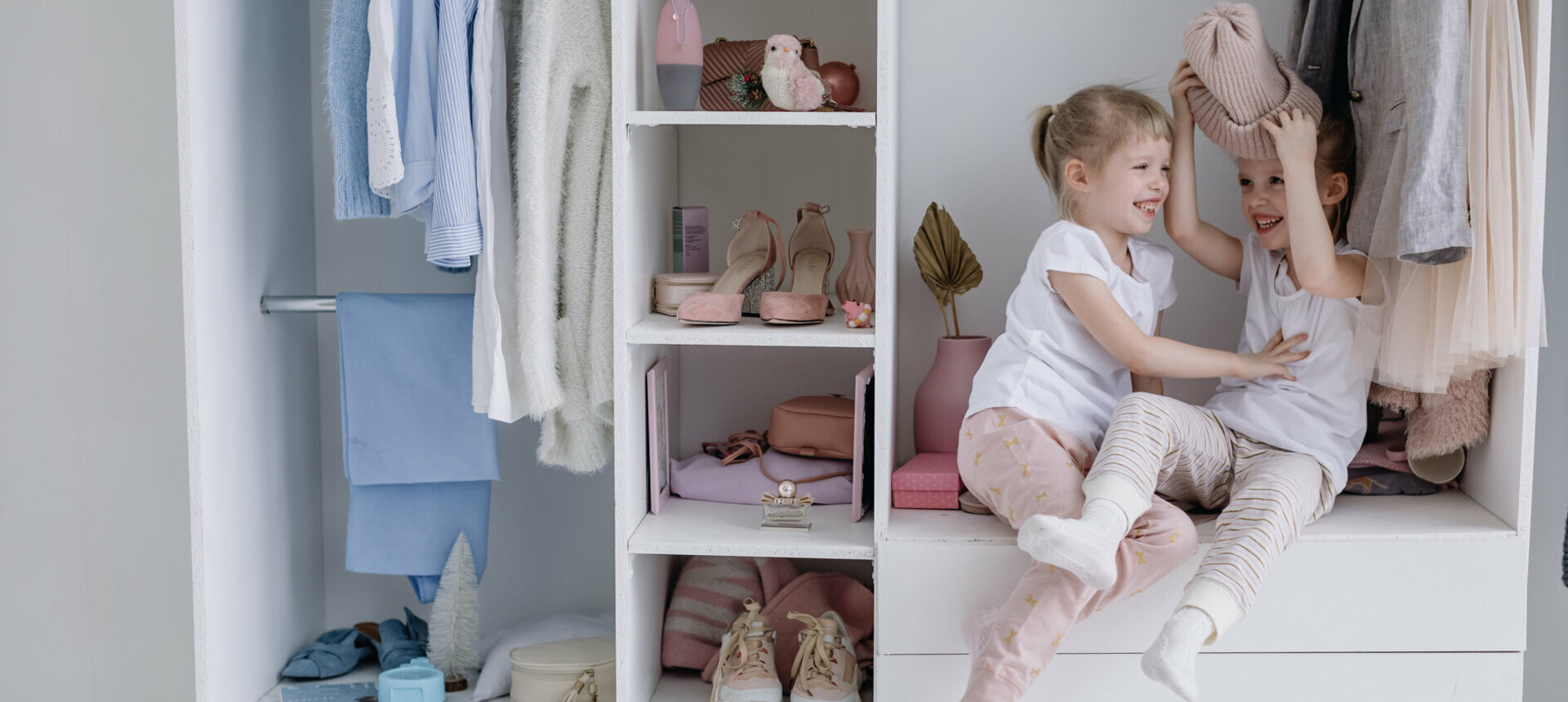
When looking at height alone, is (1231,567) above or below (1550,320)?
below

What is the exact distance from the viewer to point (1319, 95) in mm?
1830

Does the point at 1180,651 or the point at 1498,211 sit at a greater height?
the point at 1498,211

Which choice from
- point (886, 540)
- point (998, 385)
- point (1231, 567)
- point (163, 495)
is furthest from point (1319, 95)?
point (163, 495)

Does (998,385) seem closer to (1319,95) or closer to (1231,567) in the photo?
(1231,567)

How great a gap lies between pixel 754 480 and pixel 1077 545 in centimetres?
70

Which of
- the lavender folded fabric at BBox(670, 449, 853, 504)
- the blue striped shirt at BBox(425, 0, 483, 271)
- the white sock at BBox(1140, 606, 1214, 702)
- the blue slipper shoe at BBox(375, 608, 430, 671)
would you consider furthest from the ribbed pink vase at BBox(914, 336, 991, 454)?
the blue slipper shoe at BBox(375, 608, 430, 671)

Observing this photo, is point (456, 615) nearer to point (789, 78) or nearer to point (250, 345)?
point (250, 345)

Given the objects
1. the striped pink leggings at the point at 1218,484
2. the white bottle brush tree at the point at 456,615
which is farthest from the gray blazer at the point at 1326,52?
the white bottle brush tree at the point at 456,615

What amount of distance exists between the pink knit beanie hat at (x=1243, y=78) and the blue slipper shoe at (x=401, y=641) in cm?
165

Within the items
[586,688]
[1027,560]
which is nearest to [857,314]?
[1027,560]

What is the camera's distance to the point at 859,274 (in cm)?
195

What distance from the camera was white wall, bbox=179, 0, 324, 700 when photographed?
1.74 meters

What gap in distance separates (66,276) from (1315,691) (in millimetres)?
2385

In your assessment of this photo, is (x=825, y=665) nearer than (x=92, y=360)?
Yes
